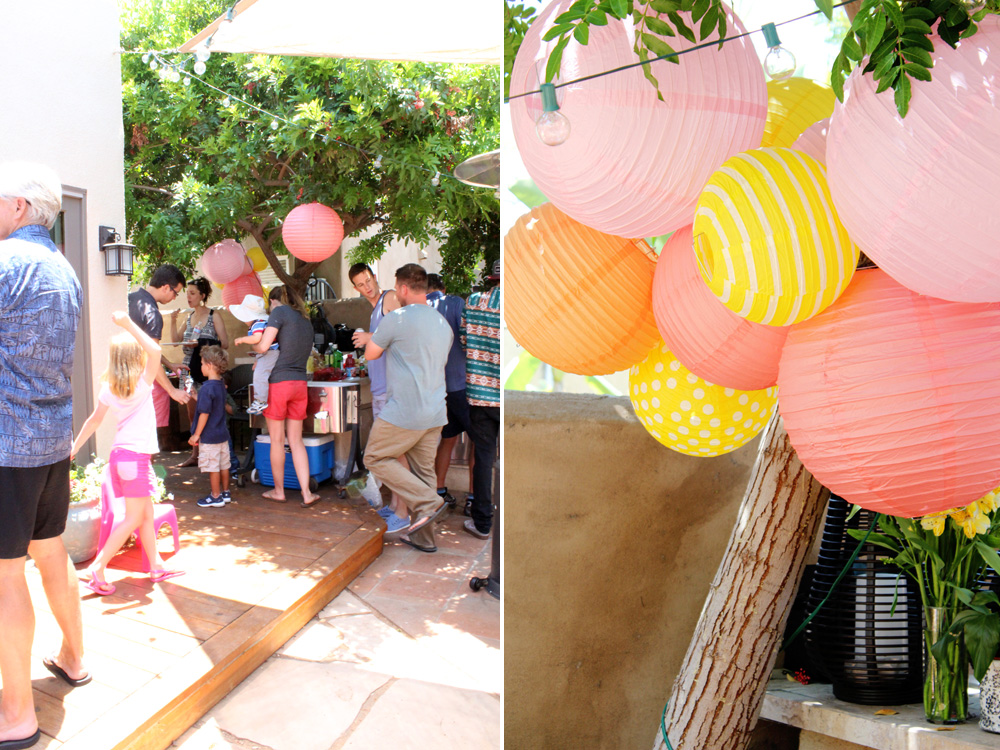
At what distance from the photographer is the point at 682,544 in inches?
105

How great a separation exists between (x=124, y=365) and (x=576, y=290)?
2653 millimetres

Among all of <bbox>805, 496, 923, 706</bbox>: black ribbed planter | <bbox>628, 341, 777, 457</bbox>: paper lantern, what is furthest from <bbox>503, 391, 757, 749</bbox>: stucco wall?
<bbox>628, 341, 777, 457</bbox>: paper lantern

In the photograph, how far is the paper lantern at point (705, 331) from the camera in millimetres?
1203

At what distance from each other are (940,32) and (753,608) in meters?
1.50

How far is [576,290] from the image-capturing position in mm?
1347

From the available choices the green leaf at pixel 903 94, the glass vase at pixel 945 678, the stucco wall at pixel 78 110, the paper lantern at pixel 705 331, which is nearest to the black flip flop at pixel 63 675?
the stucco wall at pixel 78 110

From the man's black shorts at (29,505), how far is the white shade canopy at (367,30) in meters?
2.26

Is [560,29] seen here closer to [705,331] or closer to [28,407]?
[705,331]

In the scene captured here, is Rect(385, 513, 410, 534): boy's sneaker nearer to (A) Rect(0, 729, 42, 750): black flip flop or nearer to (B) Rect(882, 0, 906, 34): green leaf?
(A) Rect(0, 729, 42, 750): black flip flop

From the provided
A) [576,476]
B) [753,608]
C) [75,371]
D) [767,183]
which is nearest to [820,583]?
[753,608]

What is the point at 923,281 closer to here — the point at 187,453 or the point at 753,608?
the point at 753,608

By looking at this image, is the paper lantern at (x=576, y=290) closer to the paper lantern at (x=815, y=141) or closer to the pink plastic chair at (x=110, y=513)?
the paper lantern at (x=815, y=141)

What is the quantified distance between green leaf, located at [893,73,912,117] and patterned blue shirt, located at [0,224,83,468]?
2.32m

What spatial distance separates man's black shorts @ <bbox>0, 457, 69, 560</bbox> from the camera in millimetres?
2199
